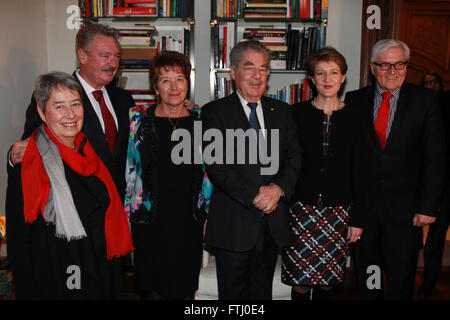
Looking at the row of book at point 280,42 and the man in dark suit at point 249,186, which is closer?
the man in dark suit at point 249,186

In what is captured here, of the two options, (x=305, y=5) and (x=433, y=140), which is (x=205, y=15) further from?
(x=433, y=140)

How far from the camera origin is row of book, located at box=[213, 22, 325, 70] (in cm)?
338

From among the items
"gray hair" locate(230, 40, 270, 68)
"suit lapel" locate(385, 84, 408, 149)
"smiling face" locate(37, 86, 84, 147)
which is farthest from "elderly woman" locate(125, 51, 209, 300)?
"suit lapel" locate(385, 84, 408, 149)

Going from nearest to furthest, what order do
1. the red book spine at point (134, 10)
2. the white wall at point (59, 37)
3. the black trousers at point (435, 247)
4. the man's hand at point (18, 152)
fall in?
1. the man's hand at point (18, 152)
2. the black trousers at point (435, 247)
3. the red book spine at point (134, 10)
4. the white wall at point (59, 37)

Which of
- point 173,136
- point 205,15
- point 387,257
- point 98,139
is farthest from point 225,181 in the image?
point 205,15

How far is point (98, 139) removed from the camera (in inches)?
87.1

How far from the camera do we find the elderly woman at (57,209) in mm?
1576

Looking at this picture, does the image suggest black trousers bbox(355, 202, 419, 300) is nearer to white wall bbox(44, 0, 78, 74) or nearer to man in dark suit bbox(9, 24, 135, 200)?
man in dark suit bbox(9, 24, 135, 200)

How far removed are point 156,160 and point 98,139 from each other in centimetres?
42

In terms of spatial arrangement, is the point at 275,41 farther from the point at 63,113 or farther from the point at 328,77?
the point at 63,113

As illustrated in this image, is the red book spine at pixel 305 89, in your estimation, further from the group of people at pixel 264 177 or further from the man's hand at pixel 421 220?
the man's hand at pixel 421 220

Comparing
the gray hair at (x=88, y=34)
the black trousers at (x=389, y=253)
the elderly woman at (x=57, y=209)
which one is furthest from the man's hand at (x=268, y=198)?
the gray hair at (x=88, y=34)

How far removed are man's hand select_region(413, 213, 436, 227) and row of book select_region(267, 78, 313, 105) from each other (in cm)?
166

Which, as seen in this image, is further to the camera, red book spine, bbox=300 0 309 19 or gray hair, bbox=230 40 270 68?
red book spine, bbox=300 0 309 19
